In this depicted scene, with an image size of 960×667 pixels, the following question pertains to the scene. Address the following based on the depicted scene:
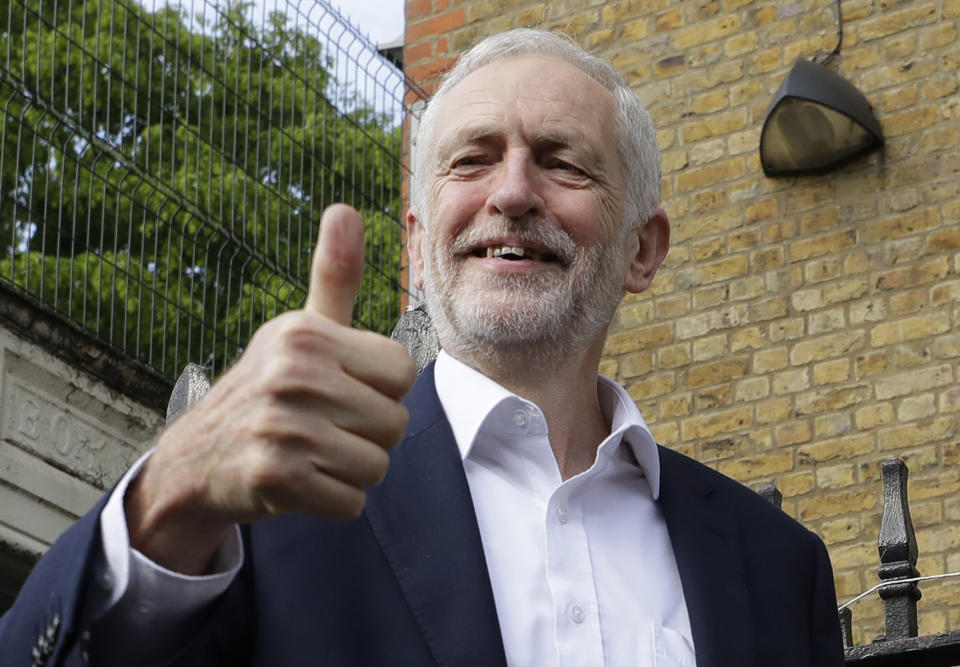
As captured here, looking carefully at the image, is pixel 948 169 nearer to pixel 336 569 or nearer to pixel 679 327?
pixel 679 327

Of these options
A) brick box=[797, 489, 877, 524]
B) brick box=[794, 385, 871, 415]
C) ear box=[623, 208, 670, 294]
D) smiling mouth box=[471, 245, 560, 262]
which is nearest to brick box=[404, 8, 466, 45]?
brick box=[794, 385, 871, 415]

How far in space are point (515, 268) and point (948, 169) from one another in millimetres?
5204

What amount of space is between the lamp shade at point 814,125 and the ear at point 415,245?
15.5 ft

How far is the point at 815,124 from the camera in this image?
307 inches

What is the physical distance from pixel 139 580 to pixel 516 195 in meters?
1.07

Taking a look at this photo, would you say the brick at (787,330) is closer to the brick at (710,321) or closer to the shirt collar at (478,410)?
the brick at (710,321)

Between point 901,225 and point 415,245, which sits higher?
point 901,225

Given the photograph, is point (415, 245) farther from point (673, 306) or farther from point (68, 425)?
point (673, 306)

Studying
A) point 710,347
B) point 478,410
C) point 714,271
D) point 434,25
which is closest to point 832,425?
point 710,347

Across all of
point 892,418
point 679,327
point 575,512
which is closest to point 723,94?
point 679,327

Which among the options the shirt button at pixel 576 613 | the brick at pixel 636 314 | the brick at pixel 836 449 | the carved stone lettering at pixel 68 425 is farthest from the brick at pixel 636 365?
the shirt button at pixel 576 613

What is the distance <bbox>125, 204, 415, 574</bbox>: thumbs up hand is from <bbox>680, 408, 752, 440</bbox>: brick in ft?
20.1

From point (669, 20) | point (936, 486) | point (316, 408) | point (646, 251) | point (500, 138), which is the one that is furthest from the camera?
point (669, 20)

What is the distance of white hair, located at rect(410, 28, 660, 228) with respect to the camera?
3.02 m
